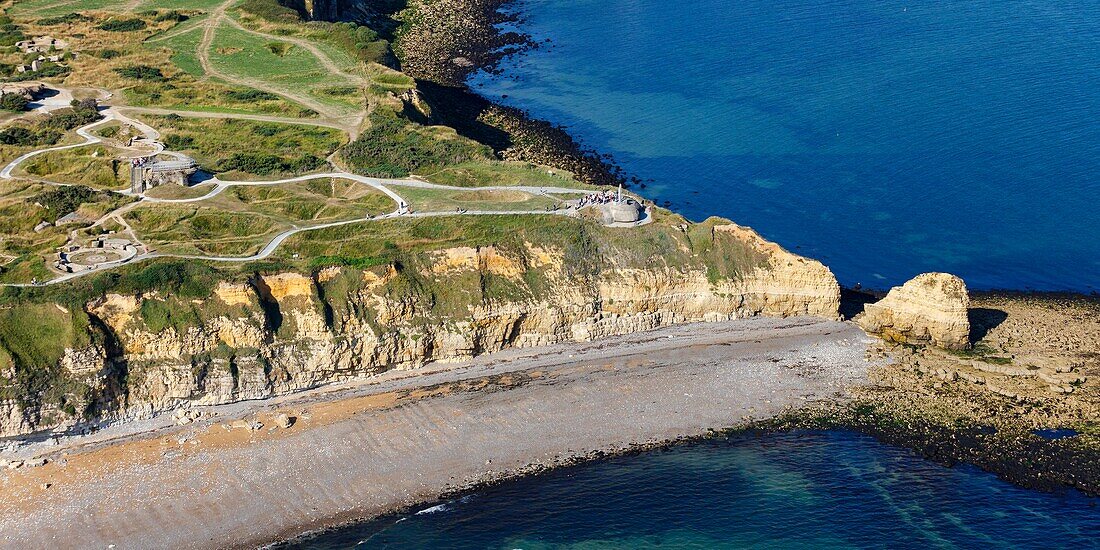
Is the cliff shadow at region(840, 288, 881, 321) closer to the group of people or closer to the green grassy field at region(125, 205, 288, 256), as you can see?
the group of people

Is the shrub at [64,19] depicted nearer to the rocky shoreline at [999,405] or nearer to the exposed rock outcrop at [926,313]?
the exposed rock outcrop at [926,313]

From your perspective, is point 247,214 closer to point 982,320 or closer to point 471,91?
point 982,320

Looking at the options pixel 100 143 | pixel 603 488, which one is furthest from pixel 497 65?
pixel 603 488

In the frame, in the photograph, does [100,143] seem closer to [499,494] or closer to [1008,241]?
[499,494]

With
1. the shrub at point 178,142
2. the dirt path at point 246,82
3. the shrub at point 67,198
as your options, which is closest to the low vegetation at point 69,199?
the shrub at point 67,198

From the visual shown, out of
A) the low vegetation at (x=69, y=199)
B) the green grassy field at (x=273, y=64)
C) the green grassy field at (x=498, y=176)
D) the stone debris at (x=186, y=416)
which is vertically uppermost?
the green grassy field at (x=273, y=64)

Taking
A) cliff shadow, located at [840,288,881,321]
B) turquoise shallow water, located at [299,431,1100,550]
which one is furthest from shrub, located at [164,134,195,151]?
cliff shadow, located at [840,288,881,321]

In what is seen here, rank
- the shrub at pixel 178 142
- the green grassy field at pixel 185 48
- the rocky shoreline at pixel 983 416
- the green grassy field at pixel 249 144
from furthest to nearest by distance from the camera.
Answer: the green grassy field at pixel 185 48 → the shrub at pixel 178 142 → the green grassy field at pixel 249 144 → the rocky shoreline at pixel 983 416
